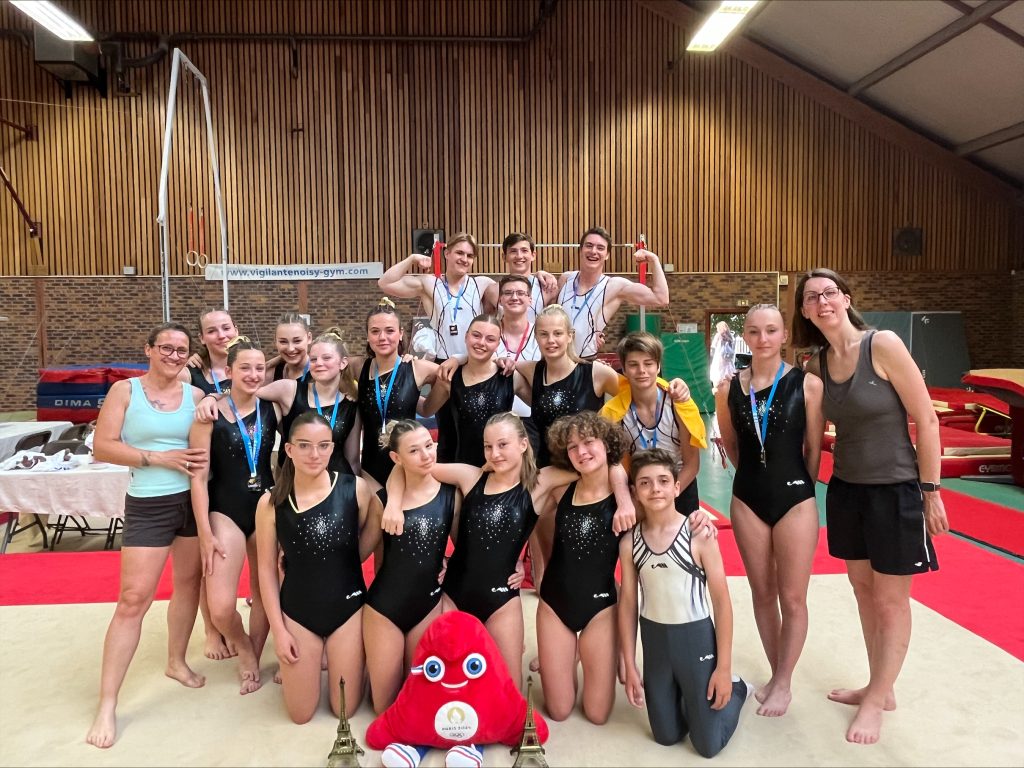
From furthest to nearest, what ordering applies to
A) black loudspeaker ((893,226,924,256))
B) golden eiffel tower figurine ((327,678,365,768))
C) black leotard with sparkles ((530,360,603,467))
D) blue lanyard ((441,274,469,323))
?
black loudspeaker ((893,226,924,256))
blue lanyard ((441,274,469,323))
black leotard with sparkles ((530,360,603,467))
golden eiffel tower figurine ((327,678,365,768))

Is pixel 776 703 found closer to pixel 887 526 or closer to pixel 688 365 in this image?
pixel 887 526

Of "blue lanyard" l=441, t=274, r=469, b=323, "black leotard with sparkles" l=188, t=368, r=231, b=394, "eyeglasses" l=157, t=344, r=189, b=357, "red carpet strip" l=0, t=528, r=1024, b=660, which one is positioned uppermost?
"blue lanyard" l=441, t=274, r=469, b=323

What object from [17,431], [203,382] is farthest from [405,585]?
[17,431]

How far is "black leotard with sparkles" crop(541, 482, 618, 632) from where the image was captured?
9.26 ft

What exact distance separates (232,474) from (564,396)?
5.25ft

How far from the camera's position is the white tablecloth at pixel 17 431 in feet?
21.7

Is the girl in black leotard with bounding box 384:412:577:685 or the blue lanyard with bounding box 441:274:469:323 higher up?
the blue lanyard with bounding box 441:274:469:323

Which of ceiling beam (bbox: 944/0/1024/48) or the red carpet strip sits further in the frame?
ceiling beam (bbox: 944/0/1024/48)

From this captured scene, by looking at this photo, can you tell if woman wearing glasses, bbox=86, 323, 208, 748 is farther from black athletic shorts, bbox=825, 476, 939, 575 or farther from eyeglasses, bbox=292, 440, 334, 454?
black athletic shorts, bbox=825, 476, 939, 575

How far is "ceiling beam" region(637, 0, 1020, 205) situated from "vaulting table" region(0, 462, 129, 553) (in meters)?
12.7

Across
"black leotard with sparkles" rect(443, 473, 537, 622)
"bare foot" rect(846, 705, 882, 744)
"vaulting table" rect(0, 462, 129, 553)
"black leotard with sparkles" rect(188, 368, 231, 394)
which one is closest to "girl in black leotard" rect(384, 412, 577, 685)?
"black leotard with sparkles" rect(443, 473, 537, 622)

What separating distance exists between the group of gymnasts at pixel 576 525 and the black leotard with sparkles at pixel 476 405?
463 millimetres

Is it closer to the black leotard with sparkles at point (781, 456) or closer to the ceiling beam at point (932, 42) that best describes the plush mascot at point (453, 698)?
the black leotard with sparkles at point (781, 456)

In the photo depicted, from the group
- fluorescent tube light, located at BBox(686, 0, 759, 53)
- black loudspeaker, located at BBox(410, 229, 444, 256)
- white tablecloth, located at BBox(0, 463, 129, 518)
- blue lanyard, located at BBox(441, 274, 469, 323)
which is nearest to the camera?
blue lanyard, located at BBox(441, 274, 469, 323)
